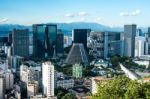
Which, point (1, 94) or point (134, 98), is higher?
point (134, 98)

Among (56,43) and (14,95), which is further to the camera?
(56,43)

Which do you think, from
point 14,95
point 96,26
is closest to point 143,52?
point 14,95

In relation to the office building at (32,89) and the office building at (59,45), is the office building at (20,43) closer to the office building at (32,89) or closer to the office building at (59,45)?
the office building at (59,45)

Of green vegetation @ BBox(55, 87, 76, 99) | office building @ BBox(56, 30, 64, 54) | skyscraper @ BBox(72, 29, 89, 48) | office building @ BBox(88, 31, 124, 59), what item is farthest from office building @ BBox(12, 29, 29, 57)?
green vegetation @ BBox(55, 87, 76, 99)

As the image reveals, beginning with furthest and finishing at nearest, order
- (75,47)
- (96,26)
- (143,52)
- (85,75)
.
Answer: (96,26) < (143,52) < (75,47) < (85,75)

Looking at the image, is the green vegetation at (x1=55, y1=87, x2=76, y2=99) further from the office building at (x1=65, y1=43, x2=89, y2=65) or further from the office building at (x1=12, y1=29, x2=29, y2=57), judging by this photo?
the office building at (x1=12, y1=29, x2=29, y2=57)

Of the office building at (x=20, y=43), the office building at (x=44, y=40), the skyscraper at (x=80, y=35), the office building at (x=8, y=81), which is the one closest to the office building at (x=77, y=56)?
the office building at (x=44, y=40)

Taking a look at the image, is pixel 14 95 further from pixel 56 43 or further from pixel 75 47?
pixel 56 43
